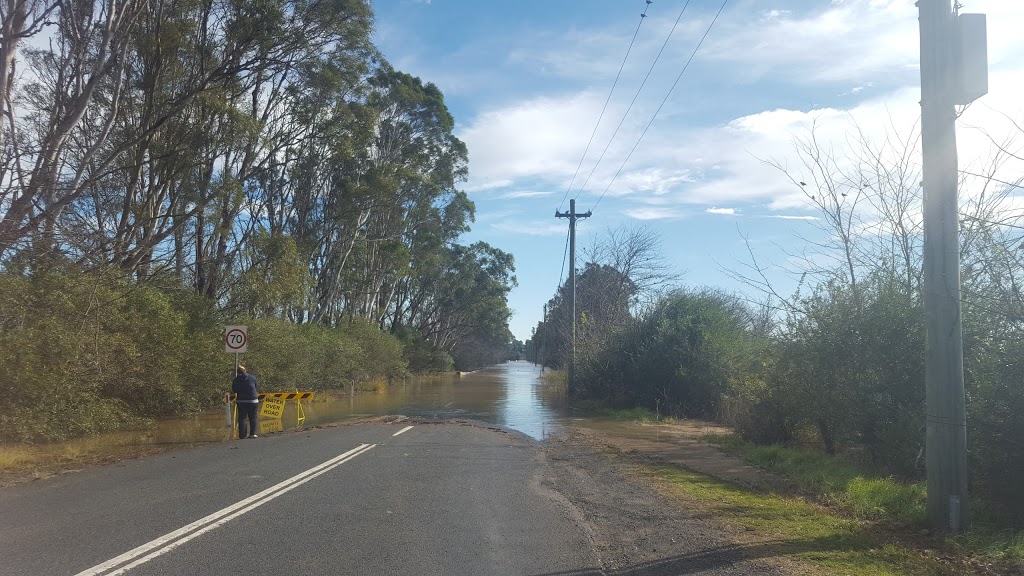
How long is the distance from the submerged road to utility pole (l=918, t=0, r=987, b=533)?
3.68 m

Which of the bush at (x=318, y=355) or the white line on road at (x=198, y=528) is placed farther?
the bush at (x=318, y=355)

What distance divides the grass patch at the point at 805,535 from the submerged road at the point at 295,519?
184cm

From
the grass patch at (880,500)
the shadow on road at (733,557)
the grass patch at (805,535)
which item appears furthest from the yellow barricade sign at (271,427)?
the shadow on road at (733,557)

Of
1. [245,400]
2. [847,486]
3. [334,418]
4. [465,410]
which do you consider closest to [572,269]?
[465,410]

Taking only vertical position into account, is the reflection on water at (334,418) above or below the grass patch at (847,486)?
below

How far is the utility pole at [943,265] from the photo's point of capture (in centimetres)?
672

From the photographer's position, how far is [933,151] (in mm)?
6973

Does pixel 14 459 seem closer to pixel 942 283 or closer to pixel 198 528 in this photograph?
pixel 198 528

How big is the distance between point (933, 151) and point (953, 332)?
1.87 metres

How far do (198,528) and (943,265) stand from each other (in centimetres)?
812

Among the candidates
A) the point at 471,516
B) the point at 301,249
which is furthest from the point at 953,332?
the point at 301,249

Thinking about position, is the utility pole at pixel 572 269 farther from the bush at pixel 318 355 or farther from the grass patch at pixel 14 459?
the grass patch at pixel 14 459

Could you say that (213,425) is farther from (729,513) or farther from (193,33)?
(729,513)

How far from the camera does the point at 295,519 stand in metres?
7.41
